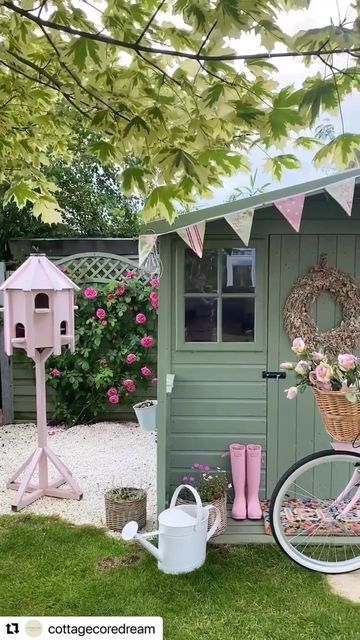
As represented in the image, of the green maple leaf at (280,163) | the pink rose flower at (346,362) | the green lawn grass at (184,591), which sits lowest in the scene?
the green lawn grass at (184,591)

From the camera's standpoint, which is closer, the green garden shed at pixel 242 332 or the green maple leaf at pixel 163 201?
the green maple leaf at pixel 163 201

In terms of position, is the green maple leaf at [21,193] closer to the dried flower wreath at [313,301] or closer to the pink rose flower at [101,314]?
the dried flower wreath at [313,301]

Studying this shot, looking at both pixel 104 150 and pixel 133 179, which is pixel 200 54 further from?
pixel 104 150

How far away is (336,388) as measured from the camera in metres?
2.55

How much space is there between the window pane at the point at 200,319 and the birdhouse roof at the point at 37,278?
3.22ft

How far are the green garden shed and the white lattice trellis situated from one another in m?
2.43

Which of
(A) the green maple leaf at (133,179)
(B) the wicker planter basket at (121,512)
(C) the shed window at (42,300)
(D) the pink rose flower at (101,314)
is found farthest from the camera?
(D) the pink rose flower at (101,314)

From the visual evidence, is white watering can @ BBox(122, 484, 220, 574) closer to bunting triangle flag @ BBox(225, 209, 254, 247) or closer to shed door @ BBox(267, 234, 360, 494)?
shed door @ BBox(267, 234, 360, 494)

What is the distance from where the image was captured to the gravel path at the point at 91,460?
3766 millimetres

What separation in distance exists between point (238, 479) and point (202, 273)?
1.32 meters

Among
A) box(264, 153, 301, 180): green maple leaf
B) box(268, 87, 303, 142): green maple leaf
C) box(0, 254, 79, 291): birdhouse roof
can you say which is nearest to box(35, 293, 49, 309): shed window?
box(0, 254, 79, 291): birdhouse roof

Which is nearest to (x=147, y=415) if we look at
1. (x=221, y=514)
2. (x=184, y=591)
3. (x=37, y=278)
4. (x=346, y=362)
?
(x=37, y=278)

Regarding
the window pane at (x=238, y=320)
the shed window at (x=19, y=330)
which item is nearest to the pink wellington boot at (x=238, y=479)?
the window pane at (x=238, y=320)

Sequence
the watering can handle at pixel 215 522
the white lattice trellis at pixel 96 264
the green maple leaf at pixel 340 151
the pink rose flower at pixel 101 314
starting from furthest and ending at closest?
the white lattice trellis at pixel 96 264 < the pink rose flower at pixel 101 314 < the watering can handle at pixel 215 522 < the green maple leaf at pixel 340 151
